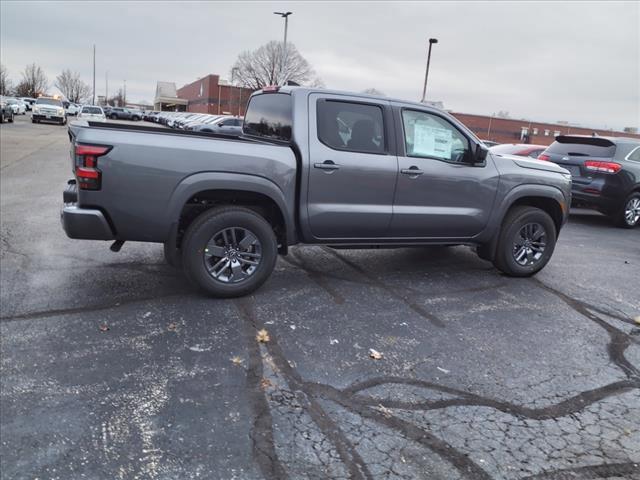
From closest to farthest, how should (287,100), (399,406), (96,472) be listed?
(96,472) < (399,406) < (287,100)

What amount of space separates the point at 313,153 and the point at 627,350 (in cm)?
321

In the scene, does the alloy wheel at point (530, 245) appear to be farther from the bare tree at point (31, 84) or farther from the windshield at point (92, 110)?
the bare tree at point (31, 84)

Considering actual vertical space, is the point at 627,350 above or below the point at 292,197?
below

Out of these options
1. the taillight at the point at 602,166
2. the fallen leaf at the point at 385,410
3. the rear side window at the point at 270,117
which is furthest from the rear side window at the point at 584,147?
the fallen leaf at the point at 385,410

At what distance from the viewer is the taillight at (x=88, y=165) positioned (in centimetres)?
409

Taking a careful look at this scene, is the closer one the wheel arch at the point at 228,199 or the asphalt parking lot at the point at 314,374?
the asphalt parking lot at the point at 314,374

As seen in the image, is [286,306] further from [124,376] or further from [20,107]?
[20,107]

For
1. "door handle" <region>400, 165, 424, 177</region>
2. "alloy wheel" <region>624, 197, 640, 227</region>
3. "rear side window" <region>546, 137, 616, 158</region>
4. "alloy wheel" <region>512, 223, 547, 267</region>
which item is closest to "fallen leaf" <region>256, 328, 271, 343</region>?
"door handle" <region>400, 165, 424, 177</region>

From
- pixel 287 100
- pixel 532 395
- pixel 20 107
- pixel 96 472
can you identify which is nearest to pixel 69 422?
pixel 96 472

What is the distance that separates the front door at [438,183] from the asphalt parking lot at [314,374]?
2.27 ft

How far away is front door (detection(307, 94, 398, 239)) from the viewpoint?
15.9ft

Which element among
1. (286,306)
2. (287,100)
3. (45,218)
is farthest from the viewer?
(45,218)

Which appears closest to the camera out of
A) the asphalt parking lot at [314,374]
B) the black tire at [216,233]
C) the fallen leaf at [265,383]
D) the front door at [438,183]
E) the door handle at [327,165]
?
the asphalt parking lot at [314,374]

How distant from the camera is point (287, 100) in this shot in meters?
5.14
